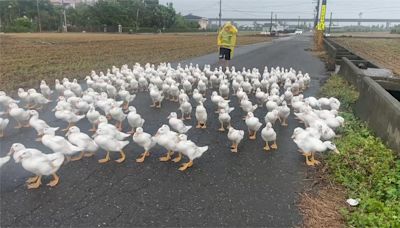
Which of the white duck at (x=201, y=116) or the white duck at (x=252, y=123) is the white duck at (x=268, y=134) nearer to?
the white duck at (x=252, y=123)

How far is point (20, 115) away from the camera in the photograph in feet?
23.0

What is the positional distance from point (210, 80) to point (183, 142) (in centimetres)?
629

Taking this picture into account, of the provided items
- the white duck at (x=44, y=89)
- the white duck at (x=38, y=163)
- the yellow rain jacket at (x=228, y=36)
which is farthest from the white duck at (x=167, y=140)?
the yellow rain jacket at (x=228, y=36)

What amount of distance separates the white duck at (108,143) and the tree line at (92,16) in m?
52.3

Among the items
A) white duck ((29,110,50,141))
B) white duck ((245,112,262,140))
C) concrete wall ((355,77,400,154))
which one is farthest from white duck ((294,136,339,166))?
white duck ((29,110,50,141))

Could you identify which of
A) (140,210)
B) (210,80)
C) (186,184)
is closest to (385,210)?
(186,184)

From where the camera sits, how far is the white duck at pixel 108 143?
5.64m

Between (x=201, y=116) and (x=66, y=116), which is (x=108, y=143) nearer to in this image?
(x=66, y=116)

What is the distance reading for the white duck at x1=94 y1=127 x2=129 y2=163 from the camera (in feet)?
18.5

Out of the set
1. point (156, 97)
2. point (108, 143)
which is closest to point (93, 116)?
point (108, 143)

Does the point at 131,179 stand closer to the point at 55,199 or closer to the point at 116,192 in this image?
the point at 116,192

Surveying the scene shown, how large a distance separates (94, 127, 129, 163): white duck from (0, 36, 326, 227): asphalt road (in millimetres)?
138

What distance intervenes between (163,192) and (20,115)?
3705 mm

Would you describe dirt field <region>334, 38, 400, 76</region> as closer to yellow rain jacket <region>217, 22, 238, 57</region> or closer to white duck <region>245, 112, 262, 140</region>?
yellow rain jacket <region>217, 22, 238, 57</region>
